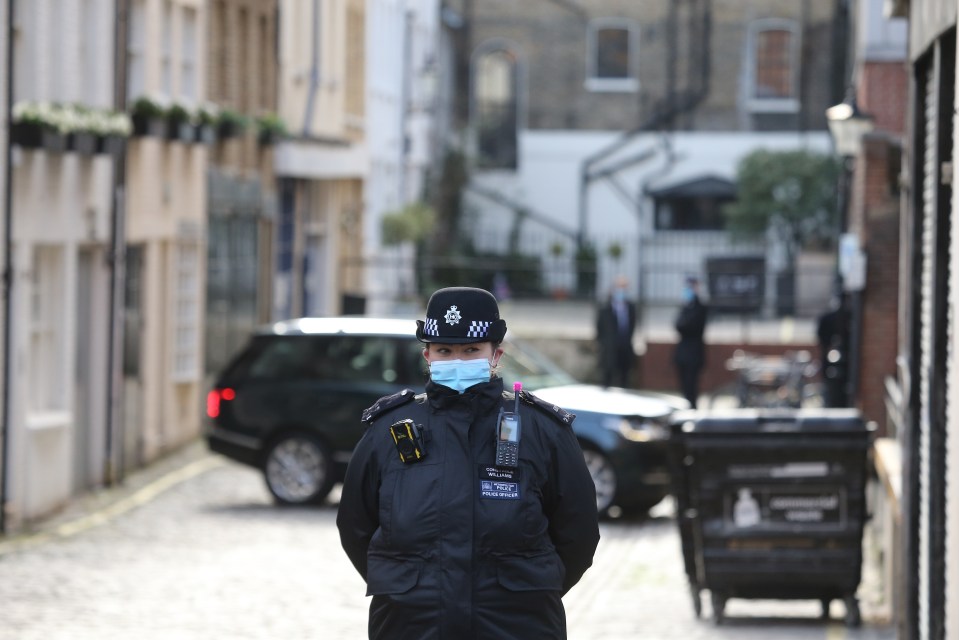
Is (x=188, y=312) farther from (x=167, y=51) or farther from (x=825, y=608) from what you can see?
(x=825, y=608)

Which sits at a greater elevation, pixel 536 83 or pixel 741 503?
pixel 536 83

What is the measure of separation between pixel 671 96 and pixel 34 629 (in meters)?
42.7

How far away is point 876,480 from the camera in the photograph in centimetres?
1772

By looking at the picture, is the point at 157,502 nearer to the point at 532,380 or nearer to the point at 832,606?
the point at 532,380

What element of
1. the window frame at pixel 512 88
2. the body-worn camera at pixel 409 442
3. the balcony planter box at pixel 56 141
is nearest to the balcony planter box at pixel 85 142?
the balcony planter box at pixel 56 141

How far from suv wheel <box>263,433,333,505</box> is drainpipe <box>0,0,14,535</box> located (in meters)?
2.76

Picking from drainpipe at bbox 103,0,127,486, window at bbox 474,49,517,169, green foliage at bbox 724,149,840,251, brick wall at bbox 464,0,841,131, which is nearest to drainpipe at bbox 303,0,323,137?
drainpipe at bbox 103,0,127,486

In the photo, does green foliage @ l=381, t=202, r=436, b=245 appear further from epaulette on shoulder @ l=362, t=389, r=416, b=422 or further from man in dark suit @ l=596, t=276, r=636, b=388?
epaulette on shoulder @ l=362, t=389, r=416, b=422

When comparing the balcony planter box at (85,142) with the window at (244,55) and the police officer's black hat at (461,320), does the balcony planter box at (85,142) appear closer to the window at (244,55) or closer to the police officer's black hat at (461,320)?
the window at (244,55)

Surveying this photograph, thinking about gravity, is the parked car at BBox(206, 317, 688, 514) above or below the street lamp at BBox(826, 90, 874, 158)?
below

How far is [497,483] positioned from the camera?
5836 mm

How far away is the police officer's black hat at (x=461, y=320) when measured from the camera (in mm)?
5973

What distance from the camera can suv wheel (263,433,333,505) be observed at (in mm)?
18828

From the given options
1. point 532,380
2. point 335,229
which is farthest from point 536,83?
point 532,380
